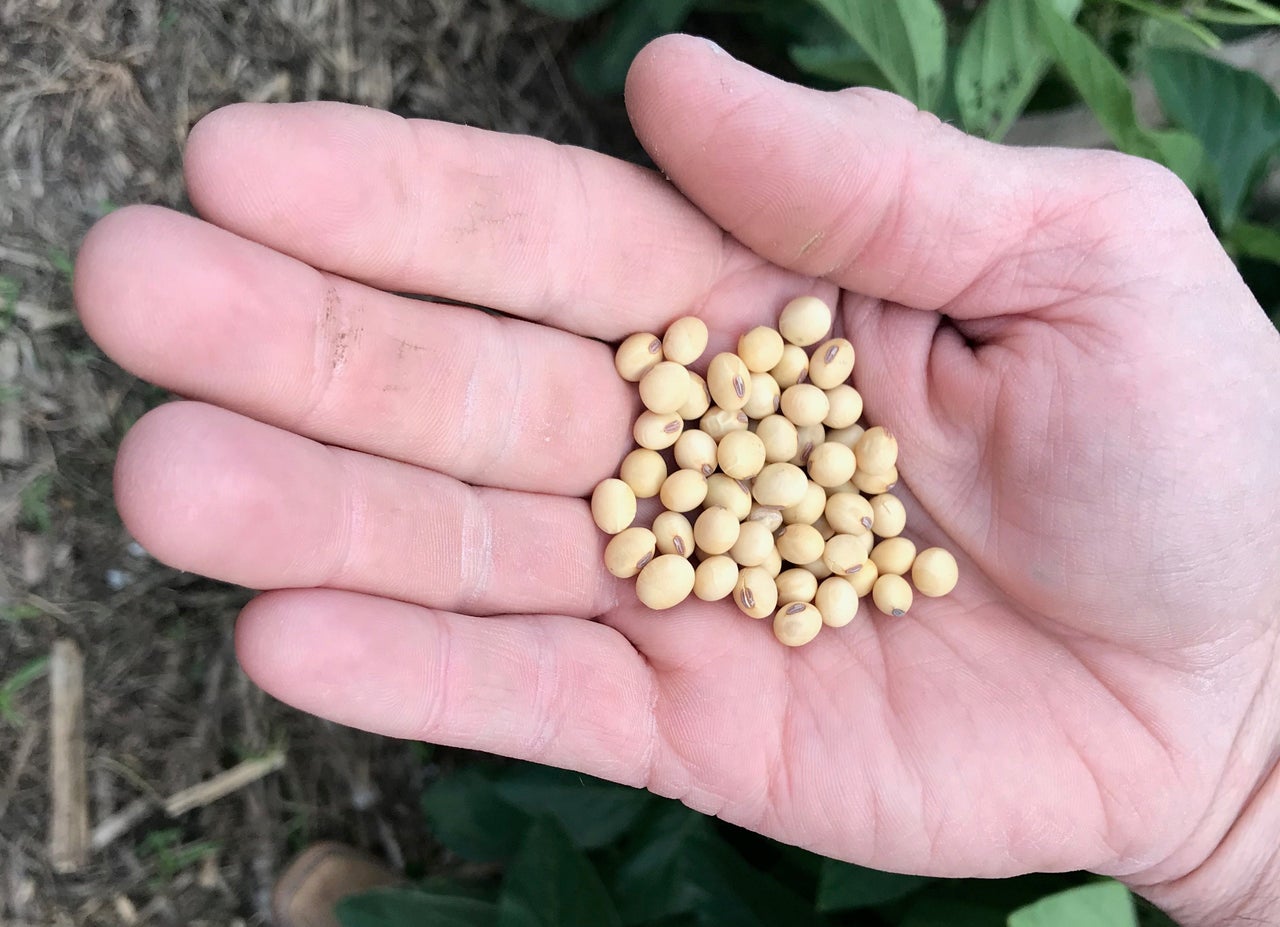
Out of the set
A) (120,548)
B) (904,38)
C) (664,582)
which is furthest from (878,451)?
(120,548)

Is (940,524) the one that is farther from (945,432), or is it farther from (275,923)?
(275,923)

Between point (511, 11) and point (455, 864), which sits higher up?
point (511, 11)

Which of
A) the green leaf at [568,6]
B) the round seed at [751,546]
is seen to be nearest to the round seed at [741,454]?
the round seed at [751,546]

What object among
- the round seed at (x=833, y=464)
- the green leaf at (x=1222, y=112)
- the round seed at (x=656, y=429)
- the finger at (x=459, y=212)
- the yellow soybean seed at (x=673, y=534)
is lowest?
the yellow soybean seed at (x=673, y=534)

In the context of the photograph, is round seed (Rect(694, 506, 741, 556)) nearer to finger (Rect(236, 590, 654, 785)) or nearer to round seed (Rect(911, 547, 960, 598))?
finger (Rect(236, 590, 654, 785))

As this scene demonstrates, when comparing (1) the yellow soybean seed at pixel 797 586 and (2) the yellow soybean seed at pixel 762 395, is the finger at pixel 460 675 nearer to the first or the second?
(1) the yellow soybean seed at pixel 797 586

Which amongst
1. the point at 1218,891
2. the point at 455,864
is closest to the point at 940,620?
the point at 1218,891

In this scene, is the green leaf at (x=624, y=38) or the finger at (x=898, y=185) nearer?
the finger at (x=898, y=185)
